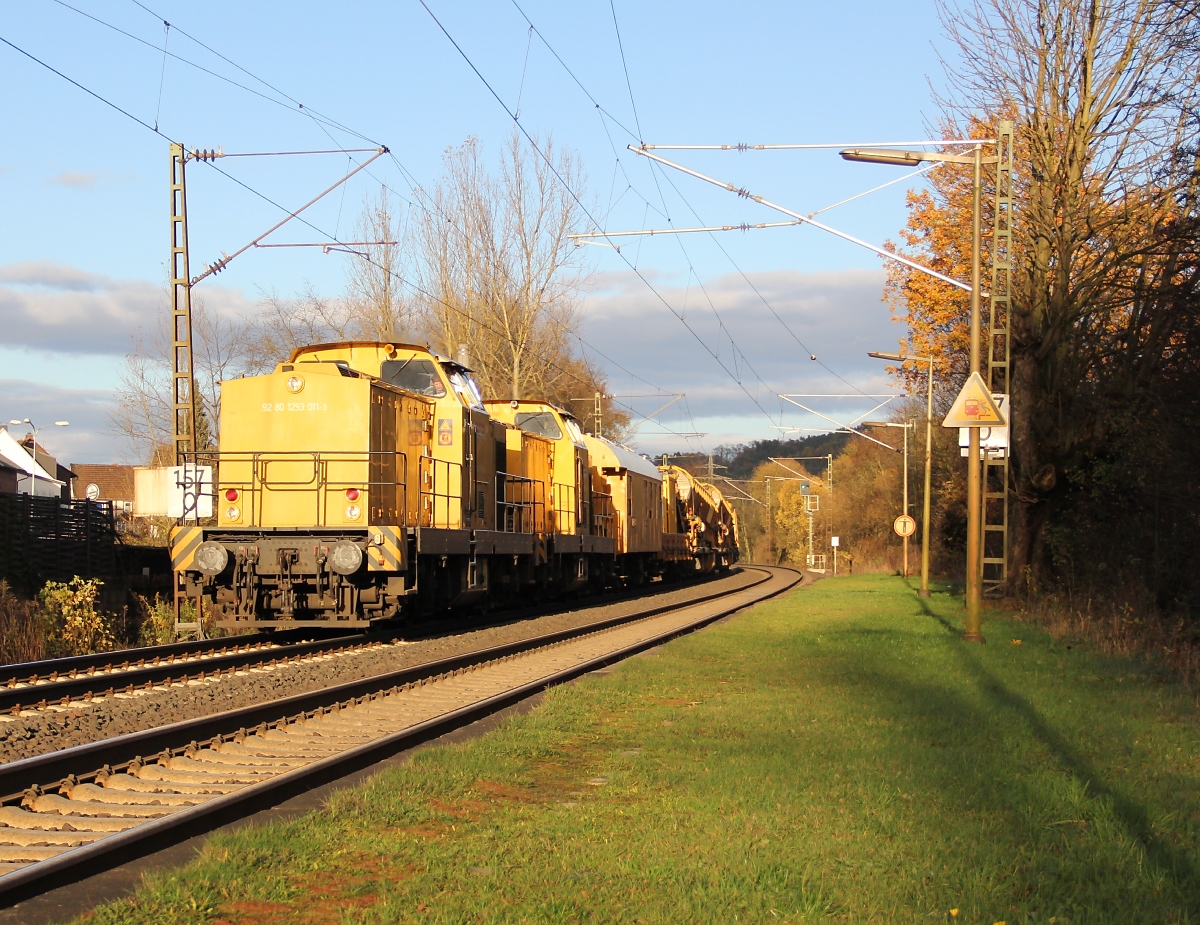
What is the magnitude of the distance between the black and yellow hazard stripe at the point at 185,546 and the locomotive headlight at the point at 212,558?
18cm

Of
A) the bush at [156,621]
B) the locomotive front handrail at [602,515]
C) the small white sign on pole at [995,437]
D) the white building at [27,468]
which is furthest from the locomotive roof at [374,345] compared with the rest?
the white building at [27,468]

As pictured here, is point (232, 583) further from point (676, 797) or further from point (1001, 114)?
point (1001, 114)

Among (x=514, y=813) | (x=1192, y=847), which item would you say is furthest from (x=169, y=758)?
(x=1192, y=847)

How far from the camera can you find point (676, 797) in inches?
266

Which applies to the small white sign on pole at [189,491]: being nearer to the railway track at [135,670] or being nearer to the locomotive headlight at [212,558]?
the locomotive headlight at [212,558]

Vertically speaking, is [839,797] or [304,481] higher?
[304,481]

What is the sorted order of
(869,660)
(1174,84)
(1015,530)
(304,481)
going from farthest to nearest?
(1015,530) < (1174,84) < (304,481) < (869,660)

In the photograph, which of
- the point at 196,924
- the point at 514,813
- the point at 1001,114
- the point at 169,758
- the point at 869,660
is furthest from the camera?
the point at 1001,114

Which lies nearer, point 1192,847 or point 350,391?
point 1192,847

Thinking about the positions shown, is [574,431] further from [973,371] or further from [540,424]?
[973,371]

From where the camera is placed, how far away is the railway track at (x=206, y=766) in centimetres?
559

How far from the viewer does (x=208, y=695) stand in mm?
10695

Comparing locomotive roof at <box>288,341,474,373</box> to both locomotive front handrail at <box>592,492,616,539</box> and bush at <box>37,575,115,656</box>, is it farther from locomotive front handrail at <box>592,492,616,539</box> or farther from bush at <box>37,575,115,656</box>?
locomotive front handrail at <box>592,492,616,539</box>

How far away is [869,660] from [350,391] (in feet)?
23.7
